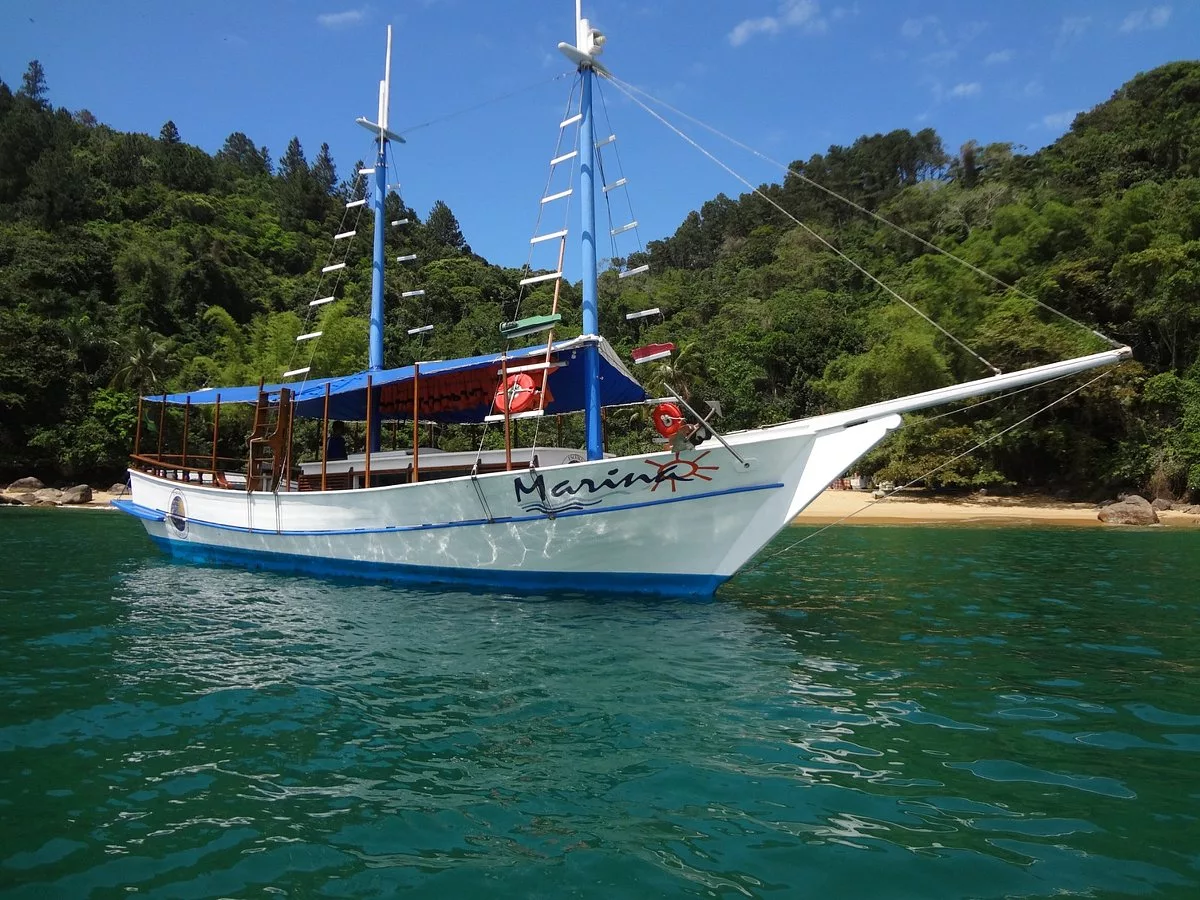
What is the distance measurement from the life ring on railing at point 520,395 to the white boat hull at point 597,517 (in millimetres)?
1141

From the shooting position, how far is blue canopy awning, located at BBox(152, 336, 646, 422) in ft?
40.1

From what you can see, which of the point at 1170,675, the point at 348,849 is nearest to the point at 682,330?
the point at 1170,675

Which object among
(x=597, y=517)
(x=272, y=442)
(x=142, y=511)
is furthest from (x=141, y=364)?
(x=597, y=517)

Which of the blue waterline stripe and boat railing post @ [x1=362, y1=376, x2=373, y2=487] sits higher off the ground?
boat railing post @ [x1=362, y1=376, x2=373, y2=487]

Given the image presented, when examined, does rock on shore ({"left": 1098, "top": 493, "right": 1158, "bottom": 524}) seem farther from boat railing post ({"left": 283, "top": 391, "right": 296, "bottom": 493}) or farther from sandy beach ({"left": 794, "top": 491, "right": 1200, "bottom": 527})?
boat railing post ({"left": 283, "top": 391, "right": 296, "bottom": 493})

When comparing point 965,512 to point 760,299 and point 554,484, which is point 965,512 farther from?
point 760,299

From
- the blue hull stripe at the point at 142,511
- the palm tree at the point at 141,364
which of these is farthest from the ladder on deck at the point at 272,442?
the palm tree at the point at 141,364

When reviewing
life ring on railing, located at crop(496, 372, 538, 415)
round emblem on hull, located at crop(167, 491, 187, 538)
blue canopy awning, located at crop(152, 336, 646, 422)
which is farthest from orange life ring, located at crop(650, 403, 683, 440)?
round emblem on hull, located at crop(167, 491, 187, 538)

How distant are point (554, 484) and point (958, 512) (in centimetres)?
2424

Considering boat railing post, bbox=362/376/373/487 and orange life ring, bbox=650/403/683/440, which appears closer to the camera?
orange life ring, bbox=650/403/683/440

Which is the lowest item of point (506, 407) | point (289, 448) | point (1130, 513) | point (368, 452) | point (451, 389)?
point (1130, 513)

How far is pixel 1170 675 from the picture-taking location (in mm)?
7090

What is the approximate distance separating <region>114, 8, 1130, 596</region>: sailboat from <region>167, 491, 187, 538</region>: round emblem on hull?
1.68 feet

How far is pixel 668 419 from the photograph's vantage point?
1021cm
